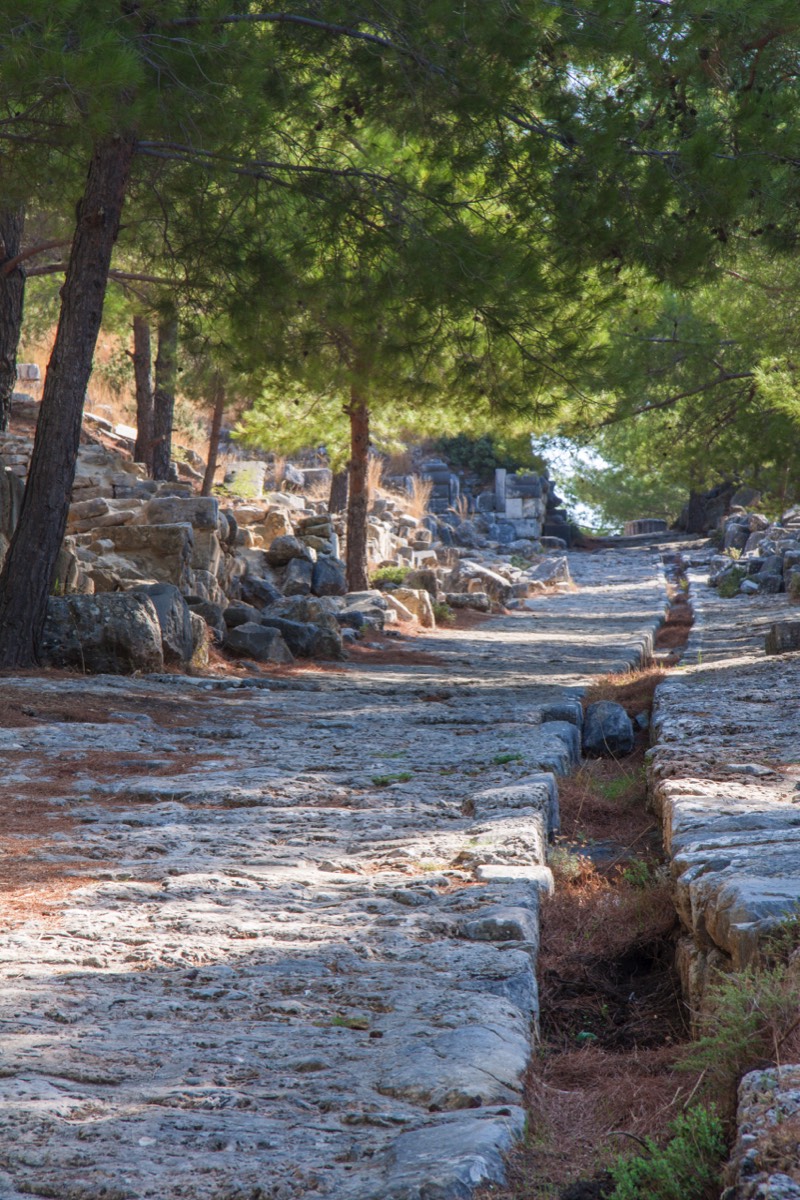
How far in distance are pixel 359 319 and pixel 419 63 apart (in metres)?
1.94

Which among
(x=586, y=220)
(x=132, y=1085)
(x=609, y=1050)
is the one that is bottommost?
(x=609, y=1050)

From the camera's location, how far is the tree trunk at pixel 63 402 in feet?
25.2

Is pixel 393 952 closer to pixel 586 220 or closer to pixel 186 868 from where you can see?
pixel 186 868

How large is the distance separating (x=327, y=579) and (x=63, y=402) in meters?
7.35

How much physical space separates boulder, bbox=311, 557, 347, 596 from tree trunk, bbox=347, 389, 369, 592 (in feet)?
1.90

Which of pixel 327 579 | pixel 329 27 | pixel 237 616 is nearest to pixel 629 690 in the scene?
pixel 237 616

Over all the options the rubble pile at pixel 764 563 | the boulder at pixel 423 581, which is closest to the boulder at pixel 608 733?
the rubble pile at pixel 764 563

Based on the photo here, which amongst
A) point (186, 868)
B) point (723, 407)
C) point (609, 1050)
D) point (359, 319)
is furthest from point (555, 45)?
point (723, 407)

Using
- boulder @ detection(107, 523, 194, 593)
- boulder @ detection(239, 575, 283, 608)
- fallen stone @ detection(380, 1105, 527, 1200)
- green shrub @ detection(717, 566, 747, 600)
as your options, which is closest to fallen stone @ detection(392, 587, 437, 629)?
boulder @ detection(239, 575, 283, 608)

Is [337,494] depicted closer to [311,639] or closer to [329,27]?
Result: [311,639]

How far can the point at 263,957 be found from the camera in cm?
285

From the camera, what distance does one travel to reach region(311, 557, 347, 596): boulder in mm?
14773

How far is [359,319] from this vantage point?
8.53 meters

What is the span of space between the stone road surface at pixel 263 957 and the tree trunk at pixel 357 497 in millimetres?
8702
